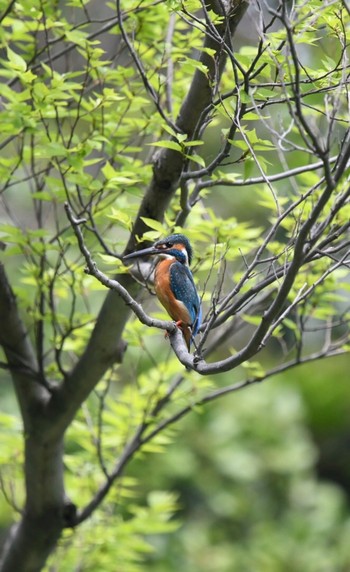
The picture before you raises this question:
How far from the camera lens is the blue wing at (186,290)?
2.99 meters

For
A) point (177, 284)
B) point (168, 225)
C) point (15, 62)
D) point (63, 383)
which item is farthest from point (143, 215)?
point (63, 383)

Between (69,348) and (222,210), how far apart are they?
257 inches

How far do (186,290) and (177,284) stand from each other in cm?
5

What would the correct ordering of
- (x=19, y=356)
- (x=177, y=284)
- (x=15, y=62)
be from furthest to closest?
1. (x=19, y=356)
2. (x=177, y=284)
3. (x=15, y=62)

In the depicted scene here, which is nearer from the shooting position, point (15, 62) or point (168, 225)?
point (15, 62)

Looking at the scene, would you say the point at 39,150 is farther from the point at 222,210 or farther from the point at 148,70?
the point at 222,210

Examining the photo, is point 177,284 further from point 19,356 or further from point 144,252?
point 19,356

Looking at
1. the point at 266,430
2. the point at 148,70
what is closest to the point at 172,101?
the point at 148,70

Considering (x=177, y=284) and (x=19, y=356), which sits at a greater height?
(x=177, y=284)

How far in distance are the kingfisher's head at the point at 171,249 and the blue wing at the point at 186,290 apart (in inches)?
1.7

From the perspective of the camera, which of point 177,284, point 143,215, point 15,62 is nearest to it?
point 15,62

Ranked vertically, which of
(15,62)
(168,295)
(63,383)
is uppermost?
(15,62)

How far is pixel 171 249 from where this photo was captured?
3.05 m

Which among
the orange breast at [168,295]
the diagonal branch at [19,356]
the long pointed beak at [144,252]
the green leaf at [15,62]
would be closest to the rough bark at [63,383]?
the diagonal branch at [19,356]
